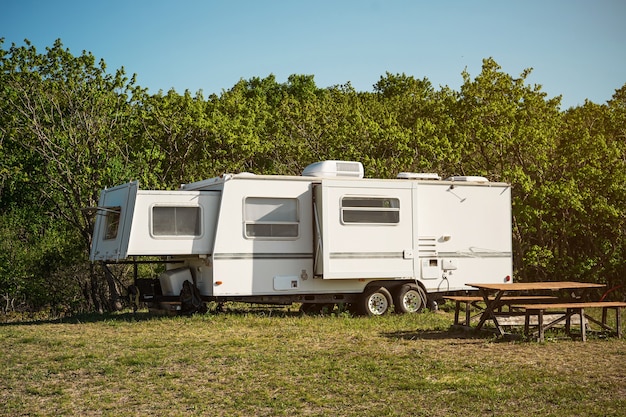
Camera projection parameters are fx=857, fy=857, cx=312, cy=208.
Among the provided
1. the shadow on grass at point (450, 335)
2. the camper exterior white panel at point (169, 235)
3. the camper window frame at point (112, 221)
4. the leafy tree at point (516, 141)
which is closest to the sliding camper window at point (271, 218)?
the camper exterior white panel at point (169, 235)

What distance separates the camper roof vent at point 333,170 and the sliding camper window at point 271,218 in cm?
93

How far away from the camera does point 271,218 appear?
15.5 m

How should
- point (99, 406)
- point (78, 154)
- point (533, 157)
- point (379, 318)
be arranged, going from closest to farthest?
1. point (99, 406)
2. point (379, 318)
3. point (78, 154)
4. point (533, 157)

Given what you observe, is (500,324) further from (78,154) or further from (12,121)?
(12,121)

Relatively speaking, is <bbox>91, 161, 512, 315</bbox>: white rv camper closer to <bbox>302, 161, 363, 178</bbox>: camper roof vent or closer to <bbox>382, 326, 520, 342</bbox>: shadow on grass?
<bbox>302, 161, 363, 178</bbox>: camper roof vent

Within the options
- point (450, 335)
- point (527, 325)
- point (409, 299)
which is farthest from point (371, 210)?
point (527, 325)

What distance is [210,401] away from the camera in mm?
8164

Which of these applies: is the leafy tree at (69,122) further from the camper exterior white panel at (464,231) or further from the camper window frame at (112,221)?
the camper exterior white panel at (464,231)

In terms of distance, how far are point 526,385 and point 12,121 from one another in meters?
16.8

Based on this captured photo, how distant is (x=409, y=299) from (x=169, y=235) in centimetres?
480

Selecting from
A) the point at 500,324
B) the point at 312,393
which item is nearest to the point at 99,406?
the point at 312,393

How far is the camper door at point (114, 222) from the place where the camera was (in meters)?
14.8

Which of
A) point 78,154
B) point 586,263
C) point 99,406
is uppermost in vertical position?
point 78,154

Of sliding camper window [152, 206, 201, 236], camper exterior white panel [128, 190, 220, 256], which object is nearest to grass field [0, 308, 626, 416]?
camper exterior white panel [128, 190, 220, 256]
